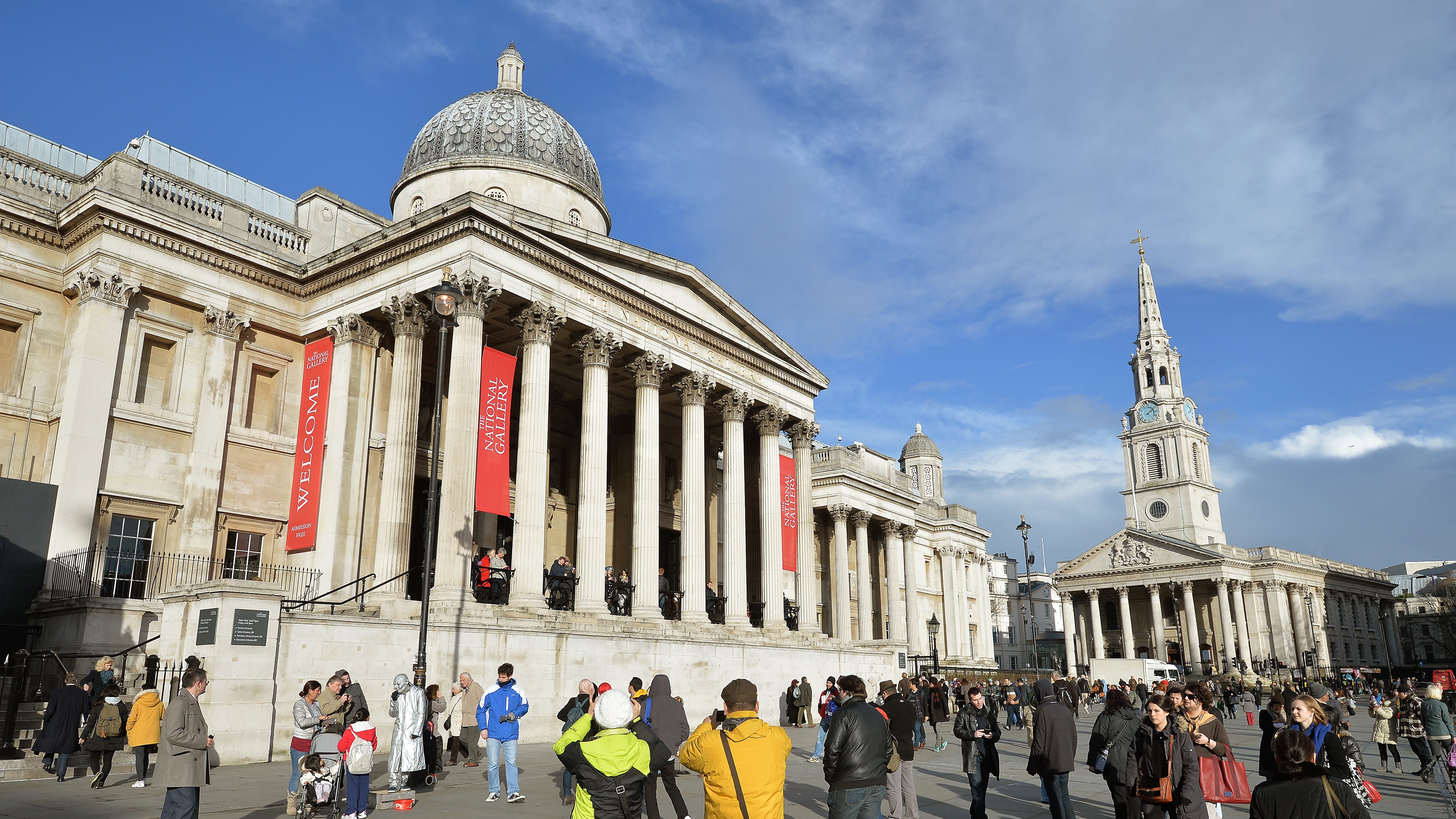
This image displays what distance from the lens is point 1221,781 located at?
25.3ft

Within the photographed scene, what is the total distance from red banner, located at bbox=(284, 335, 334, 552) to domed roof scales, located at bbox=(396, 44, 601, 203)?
27.9 feet

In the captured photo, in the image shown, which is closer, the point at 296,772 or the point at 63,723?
the point at 296,772

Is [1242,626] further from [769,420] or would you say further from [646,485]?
[646,485]

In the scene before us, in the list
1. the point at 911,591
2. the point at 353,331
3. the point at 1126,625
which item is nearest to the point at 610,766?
the point at 353,331

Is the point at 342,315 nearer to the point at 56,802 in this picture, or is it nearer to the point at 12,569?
the point at 12,569

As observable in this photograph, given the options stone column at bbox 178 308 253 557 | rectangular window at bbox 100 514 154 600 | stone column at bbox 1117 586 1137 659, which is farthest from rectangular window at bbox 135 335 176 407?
stone column at bbox 1117 586 1137 659

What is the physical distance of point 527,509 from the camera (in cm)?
2158

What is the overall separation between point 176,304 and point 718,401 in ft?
49.3

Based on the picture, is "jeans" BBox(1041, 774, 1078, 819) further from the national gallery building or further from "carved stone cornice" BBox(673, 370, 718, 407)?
"carved stone cornice" BBox(673, 370, 718, 407)

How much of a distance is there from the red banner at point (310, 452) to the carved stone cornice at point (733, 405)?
38.2ft

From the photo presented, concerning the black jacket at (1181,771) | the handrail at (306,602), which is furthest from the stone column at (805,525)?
the black jacket at (1181,771)

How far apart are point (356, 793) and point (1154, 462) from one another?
102183 millimetres

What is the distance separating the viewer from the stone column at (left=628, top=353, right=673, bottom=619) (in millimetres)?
24875

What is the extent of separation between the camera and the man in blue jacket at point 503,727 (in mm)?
11766
